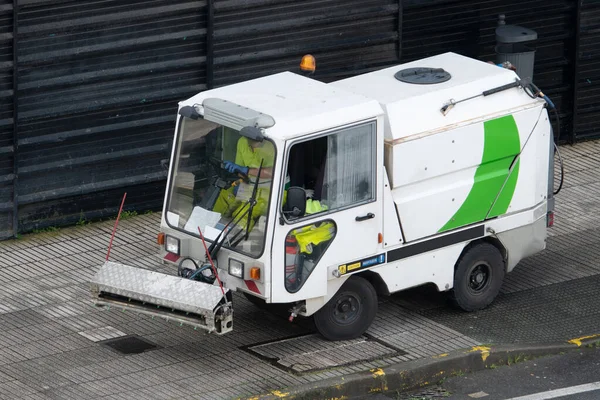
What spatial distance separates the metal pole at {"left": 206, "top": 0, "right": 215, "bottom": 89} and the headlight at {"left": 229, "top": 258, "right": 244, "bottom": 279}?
405 cm

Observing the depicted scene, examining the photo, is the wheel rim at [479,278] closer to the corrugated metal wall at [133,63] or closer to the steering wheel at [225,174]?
the steering wheel at [225,174]

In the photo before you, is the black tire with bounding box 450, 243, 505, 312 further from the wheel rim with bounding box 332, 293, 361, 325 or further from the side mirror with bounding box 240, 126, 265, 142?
the side mirror with bounding box 240, 126, 265, 142

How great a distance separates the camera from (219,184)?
12.1 meters

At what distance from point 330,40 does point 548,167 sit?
3686mm

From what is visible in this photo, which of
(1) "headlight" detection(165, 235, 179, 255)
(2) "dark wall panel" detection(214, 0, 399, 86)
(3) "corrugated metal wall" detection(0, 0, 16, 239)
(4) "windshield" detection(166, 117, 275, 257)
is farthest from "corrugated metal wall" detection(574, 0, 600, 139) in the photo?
(1) "headlight" detection(165, 235, 179, 255)

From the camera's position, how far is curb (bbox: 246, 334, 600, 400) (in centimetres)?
1139

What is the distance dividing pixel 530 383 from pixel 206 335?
9.10 ft

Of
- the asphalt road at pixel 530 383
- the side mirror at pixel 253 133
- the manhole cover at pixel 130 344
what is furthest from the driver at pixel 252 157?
the asphalt road at pixel 530 383

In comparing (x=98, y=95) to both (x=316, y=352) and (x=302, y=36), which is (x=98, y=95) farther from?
(x=316, y=352)

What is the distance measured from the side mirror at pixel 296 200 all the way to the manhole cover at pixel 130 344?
1818 millimetres

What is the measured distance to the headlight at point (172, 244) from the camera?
12.2 meters

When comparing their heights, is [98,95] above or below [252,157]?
below

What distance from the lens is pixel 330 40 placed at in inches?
626

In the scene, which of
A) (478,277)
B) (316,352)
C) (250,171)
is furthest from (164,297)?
(478,277)
